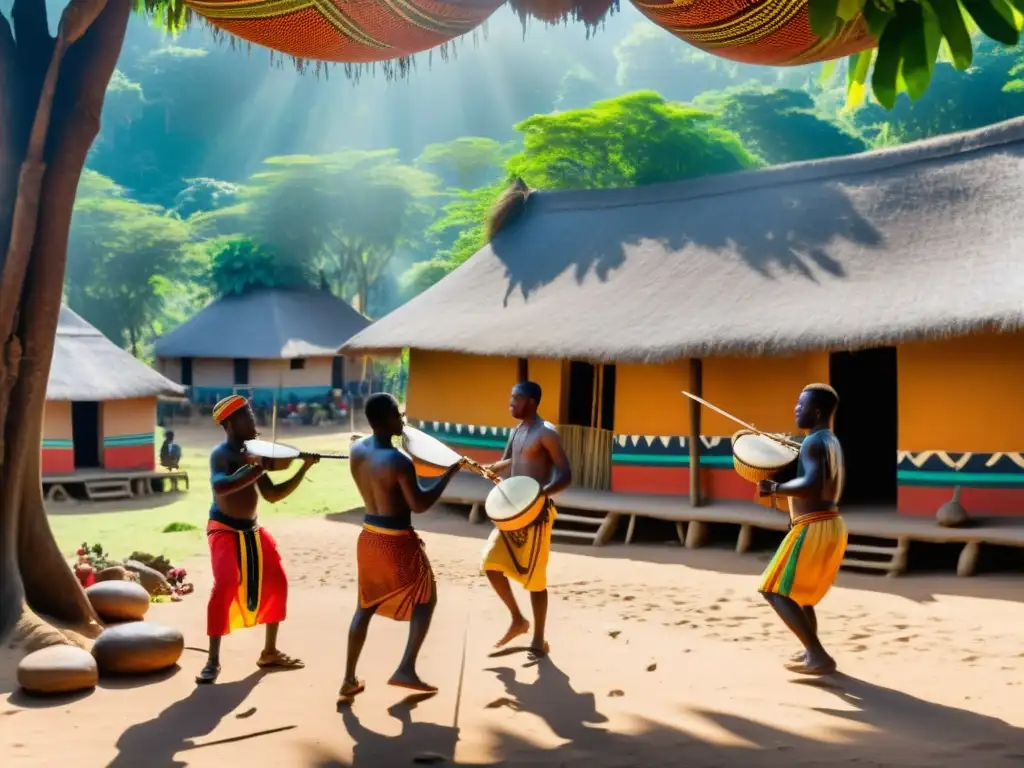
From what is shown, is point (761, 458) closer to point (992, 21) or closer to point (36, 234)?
point (992, 21)

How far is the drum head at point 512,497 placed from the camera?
6004mm

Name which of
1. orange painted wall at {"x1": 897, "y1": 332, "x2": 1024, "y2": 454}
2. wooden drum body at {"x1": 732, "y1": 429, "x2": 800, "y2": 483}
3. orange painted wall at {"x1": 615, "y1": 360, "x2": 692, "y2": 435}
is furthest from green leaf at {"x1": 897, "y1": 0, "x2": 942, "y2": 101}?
orange painted wall at {"x1": 615, "y1": 360, "x2": 692, "y2": 435}

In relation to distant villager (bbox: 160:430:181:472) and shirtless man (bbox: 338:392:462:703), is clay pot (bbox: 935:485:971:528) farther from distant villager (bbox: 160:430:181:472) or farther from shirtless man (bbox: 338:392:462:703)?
distant villager (bbox: 160:430:181:472)

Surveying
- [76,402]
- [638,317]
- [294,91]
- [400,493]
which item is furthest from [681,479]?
[294,91]

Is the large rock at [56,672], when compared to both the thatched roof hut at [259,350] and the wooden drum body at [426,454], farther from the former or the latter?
the thatched roof hut at [259,350]

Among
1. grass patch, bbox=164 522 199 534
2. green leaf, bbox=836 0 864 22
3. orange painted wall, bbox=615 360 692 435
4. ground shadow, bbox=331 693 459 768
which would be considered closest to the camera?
green leaf, bbox=836 0 864 22

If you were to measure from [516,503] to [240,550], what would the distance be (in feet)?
5.02

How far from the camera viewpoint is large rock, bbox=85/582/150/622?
690cm

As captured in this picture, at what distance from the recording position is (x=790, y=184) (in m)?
13.2

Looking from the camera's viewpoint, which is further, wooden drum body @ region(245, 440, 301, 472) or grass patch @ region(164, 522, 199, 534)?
grass patch @ region(164, 522, 199, 534)

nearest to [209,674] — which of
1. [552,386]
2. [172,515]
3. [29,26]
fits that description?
[29,26]

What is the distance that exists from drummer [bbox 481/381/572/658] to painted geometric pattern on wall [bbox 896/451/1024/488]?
5.23 meters

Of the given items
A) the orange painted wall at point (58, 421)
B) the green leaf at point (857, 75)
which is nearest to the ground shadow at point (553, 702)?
the green leaf at point (857, 75)

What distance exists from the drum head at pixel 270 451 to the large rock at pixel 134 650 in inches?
45.6
